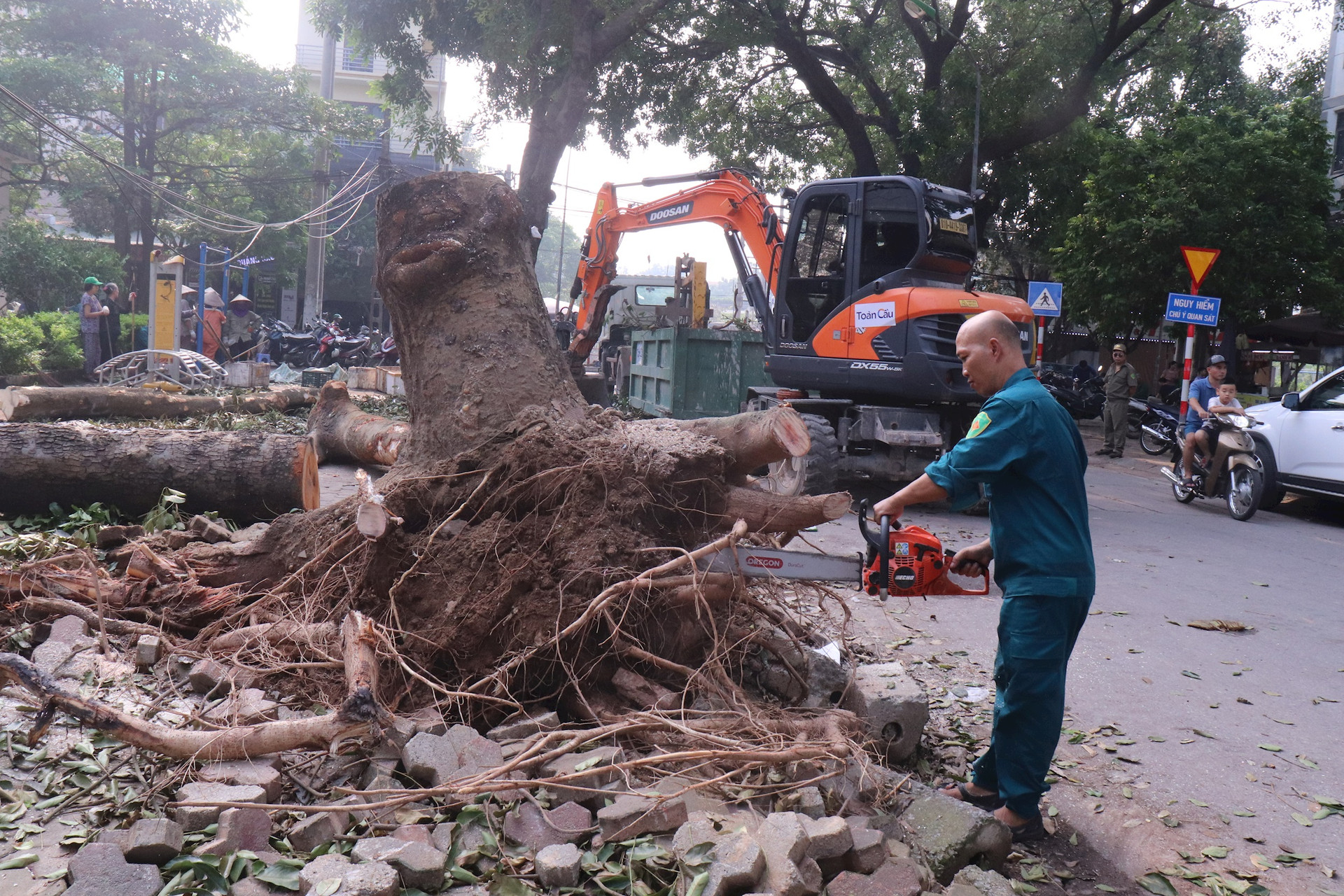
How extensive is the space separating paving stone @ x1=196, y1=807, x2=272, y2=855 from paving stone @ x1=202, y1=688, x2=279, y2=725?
0.61m

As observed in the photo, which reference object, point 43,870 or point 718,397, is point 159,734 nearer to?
point 43,870

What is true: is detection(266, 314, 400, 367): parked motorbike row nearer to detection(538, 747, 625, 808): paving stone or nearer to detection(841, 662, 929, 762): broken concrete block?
detection(841, 662, 929, 762): broken concrete block

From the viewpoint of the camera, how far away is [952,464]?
127 inches

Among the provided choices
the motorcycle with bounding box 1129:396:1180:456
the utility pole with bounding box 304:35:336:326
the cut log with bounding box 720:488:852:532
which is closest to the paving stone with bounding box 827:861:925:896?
the cut log with bounding box 720:488:852:532

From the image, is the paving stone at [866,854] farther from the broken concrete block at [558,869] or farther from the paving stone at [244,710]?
the paving stone at [244,710]

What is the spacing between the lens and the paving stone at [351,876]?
256 cm

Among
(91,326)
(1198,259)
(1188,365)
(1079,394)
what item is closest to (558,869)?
(1198,259)

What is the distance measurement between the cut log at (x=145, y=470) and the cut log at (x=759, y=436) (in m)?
3.55

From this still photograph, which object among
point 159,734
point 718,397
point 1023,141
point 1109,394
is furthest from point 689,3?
point 159,734

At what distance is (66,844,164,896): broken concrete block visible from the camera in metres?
2.53

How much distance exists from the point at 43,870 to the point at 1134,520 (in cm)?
1010

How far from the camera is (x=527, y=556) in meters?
4.01

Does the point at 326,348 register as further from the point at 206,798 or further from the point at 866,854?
the point at 866,854

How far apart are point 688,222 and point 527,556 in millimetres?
8260
